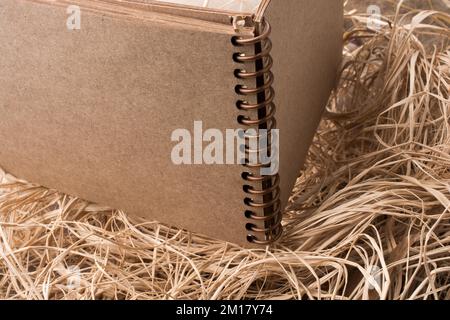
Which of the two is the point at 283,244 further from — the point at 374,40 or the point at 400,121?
the point at 374,40

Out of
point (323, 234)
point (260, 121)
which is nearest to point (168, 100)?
point (260, 121)

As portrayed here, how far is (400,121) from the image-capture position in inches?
35.6

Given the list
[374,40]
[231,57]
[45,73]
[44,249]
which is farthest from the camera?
[374,40]

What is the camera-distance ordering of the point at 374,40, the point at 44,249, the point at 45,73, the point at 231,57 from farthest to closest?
the point at 374,40
the point at 44,249
the point at 45,73
the point at 231,57

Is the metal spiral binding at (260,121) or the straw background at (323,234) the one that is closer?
the metal spiral binding at (260,121)

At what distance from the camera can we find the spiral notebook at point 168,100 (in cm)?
65

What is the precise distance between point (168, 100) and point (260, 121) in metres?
0.10

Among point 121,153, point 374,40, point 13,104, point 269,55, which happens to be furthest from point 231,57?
point 374,40

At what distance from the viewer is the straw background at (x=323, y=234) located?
2.45 feet

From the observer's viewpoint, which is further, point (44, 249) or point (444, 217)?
point (44, 249)

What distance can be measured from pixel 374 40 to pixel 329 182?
11.0 inches

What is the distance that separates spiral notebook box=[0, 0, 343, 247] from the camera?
0.65 metres

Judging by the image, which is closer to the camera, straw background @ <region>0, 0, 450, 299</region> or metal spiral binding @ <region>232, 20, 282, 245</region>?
metal spiral binding @ <region>232, 20, 282, 245</region>

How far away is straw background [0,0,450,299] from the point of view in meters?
0.75
